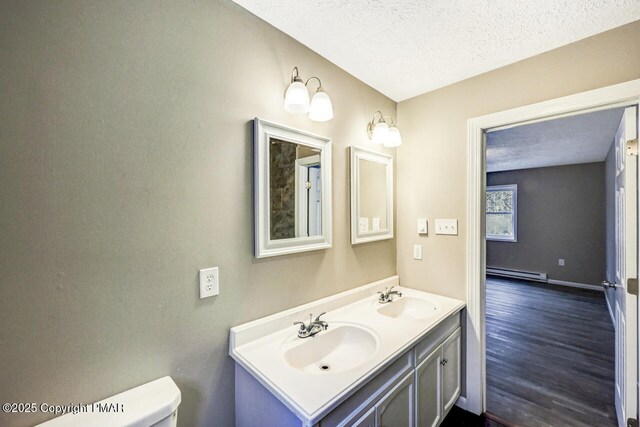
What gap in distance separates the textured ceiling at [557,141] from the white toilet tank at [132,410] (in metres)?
3.02

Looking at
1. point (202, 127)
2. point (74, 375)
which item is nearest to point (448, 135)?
point (202, 127)

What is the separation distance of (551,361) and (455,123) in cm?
237

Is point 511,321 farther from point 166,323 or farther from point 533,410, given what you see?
point 166,323

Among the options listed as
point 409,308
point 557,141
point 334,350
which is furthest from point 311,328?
point 557,141

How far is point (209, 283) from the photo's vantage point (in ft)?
3.72

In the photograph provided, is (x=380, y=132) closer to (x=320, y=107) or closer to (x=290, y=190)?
(x=320, y=107)

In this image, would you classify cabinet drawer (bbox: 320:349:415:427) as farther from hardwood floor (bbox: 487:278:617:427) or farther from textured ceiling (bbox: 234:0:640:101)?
textured ceiling (bbox: 234:0:640:101)

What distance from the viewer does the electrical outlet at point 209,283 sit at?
1.12 m

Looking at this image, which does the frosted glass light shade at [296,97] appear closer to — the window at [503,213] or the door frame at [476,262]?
the door frame at [476,262]

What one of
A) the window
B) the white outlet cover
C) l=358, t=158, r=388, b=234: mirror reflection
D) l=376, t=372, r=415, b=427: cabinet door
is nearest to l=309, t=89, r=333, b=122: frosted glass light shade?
l=358, t=158, r=388, b=234: mirror reflection

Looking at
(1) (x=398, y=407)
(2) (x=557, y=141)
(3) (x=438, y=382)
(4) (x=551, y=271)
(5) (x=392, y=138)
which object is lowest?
(4) (x=551, y=271)

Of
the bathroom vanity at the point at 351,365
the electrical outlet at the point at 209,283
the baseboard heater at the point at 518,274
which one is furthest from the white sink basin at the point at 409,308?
the baseboard heater at the point at 518,274

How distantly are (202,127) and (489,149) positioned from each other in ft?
13.5

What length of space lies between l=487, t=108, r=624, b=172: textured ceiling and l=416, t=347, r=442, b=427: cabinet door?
213 cm
